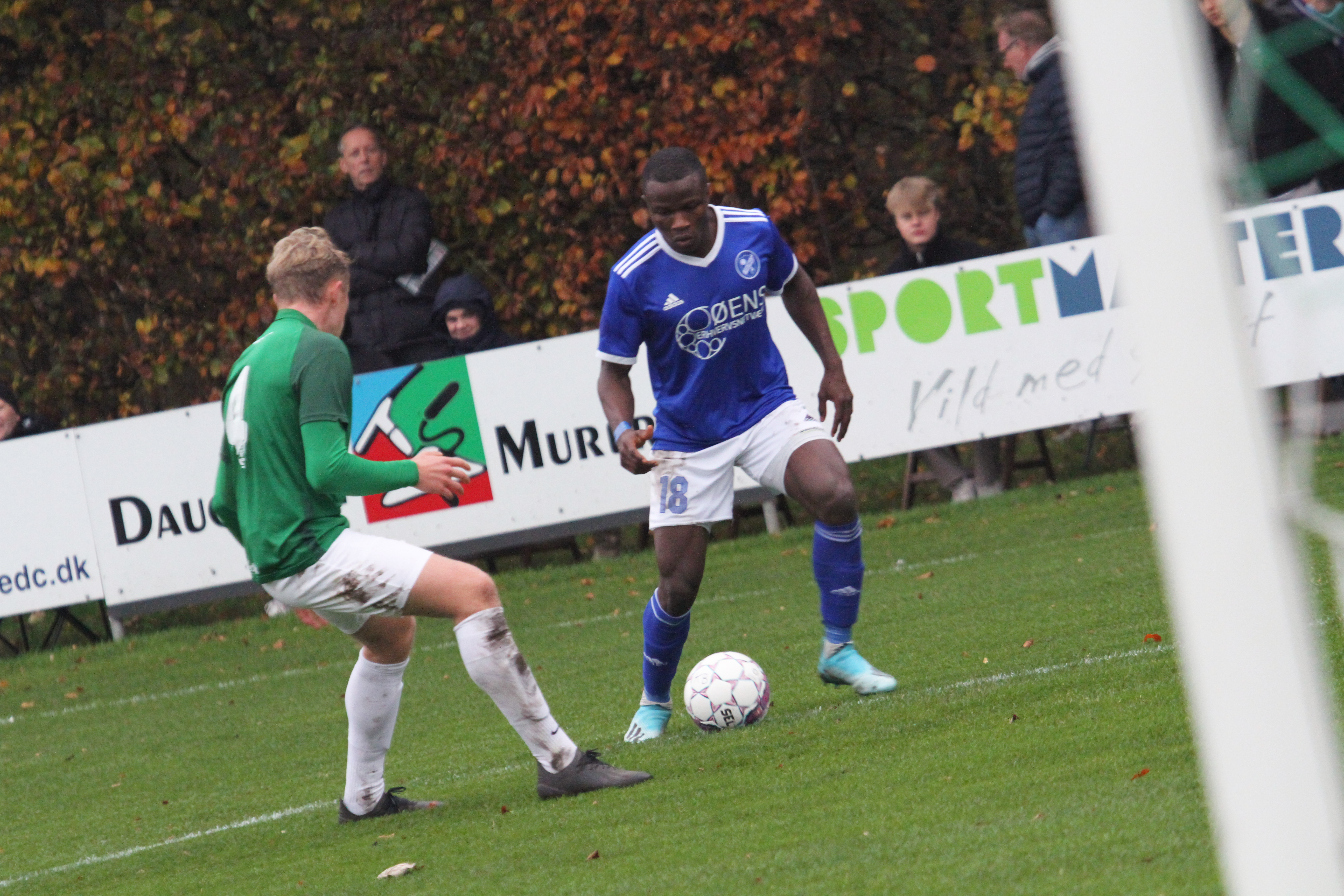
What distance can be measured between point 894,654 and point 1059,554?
2219 mm

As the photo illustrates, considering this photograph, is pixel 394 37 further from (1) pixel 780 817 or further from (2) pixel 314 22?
(1) pixel 780 817

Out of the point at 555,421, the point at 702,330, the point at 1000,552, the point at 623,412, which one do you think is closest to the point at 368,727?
the point at 623,412

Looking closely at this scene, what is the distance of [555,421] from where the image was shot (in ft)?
37.7

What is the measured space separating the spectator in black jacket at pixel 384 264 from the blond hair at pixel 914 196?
3189mm

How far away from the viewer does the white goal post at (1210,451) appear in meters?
2.33

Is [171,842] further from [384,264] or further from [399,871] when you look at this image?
[384,264]

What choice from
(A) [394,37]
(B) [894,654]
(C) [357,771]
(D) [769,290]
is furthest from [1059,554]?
(A) [394,37]

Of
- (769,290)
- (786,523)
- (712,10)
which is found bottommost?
(786,523)

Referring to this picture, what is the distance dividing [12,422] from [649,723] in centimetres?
736

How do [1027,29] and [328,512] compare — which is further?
[1027,29]

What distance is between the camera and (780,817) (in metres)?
4.71

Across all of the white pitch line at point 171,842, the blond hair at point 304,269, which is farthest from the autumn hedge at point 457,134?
the blond hair at point 304,269

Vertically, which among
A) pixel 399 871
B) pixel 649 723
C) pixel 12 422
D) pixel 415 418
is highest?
pixel 12 422

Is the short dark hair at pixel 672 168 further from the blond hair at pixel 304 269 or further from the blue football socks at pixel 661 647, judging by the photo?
the blue football socks at pixel 661 647
